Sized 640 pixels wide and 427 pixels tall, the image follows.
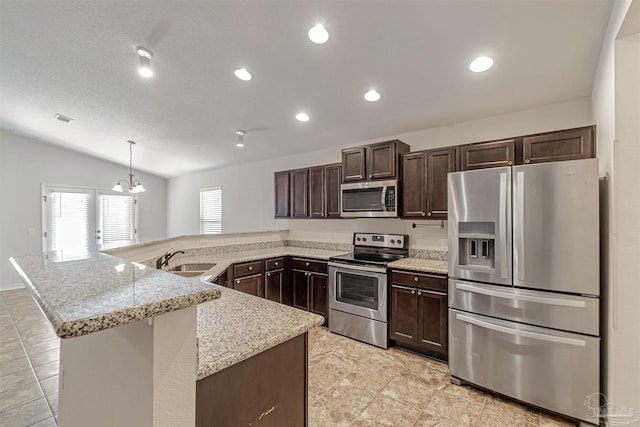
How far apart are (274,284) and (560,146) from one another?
3458 mm

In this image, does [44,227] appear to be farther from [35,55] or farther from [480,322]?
[480,322]

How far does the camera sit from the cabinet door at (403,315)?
115 inches

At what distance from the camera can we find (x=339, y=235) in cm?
436

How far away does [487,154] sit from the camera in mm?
2748

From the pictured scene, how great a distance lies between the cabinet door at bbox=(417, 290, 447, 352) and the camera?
2.74 meters

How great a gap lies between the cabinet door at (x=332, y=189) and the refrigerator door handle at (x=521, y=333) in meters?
2.03

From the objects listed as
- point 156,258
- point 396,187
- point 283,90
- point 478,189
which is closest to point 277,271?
point 156,258

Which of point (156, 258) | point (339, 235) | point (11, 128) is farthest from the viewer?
point (11, 128)

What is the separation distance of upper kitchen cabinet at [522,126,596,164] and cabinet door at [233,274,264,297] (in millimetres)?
3207

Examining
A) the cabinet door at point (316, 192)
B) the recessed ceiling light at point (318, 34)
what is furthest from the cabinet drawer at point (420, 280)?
the recessed ceiling light at point (318, 34)

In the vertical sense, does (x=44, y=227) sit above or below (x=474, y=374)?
above

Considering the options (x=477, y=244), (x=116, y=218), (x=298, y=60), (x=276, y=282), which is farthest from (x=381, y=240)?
(x=116, y=218)

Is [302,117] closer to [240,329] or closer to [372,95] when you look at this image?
[372,95]

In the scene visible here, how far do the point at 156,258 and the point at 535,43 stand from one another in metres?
3.77
